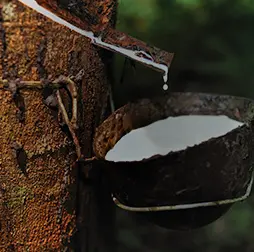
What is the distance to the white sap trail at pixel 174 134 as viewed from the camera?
1.10 m

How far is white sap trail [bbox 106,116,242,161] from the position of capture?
1102mm

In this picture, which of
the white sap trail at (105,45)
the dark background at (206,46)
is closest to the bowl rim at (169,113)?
the white sap trail at (105,45)

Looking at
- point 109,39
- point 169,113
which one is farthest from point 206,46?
point 109,39

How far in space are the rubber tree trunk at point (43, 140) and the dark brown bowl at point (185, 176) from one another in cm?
6

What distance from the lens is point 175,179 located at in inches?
36.9

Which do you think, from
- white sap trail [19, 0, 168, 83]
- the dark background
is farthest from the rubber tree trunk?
the dark background

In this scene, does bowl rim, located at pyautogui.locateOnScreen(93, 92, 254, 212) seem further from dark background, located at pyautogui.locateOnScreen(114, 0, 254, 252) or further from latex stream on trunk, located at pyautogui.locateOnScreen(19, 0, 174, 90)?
dark background, located at pyautogui.locateOnScreen(114, 0, 254, 252)

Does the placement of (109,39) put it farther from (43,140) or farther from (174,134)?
(174,134)

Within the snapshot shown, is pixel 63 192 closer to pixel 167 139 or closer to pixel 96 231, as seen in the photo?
pixel 96 231

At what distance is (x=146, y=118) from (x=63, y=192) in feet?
0.83

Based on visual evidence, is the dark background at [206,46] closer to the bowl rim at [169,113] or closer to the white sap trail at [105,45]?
the bowl rim at [169,113]

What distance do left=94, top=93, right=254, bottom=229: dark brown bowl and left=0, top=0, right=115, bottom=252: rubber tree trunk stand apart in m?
0.06

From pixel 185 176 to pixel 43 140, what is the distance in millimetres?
243

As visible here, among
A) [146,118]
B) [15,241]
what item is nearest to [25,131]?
[15,241]
